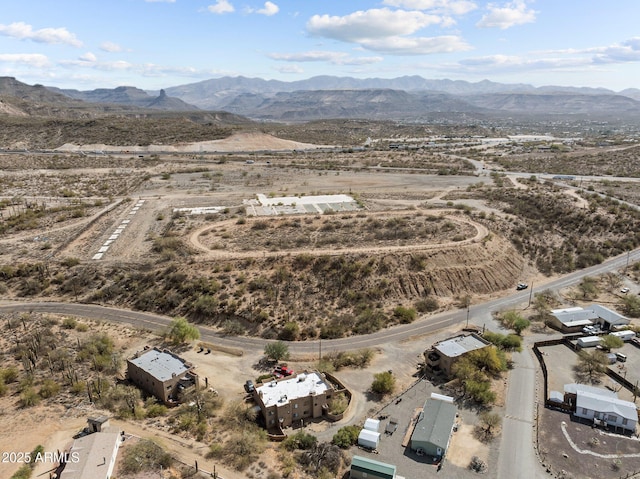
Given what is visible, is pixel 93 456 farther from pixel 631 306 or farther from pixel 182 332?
pixel 631 306

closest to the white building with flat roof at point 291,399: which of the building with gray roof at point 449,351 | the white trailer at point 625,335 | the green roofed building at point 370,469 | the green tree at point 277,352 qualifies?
the green tree at point 277,352

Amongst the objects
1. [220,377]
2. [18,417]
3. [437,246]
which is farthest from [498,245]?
[18,417]

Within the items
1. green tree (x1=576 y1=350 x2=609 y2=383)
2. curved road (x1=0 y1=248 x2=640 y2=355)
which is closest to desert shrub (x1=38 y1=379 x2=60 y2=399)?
curved road (x1=0 y1=248 x2=640 y2=355)

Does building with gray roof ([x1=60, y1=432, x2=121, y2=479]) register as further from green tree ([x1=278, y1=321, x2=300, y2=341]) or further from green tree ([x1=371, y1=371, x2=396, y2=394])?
green tree ([x1=278, y1=321, x2=300, y2=341])

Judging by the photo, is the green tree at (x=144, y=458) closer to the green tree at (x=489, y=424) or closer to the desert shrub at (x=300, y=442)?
the desert shrub at (x=300, y=442)

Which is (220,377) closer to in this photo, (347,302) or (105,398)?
(105,398)
